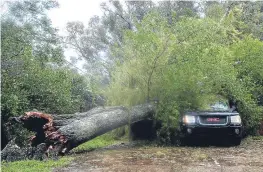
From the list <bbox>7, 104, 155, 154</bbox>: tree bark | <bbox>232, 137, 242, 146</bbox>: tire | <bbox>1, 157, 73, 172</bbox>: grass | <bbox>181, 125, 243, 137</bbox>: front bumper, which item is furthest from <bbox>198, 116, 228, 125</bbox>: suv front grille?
<bbox>1, 157, 73, 172</bbox>: grass

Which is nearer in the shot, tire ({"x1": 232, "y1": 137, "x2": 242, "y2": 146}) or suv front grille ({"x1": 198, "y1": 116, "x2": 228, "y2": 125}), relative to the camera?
suv front grille ({"x1": 198, "y1": 116, "x2": 228, "y2": 125})

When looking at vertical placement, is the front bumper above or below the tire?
above

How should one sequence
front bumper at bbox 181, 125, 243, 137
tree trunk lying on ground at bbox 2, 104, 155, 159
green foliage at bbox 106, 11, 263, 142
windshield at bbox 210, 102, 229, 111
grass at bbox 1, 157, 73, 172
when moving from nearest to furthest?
grass at bbox 1, 157, 73, 172 → tree trunk lying on ground at bbox 2, 104, 155, 159 → front bumper at bbox 181, 125, 243, 137 → green foliage at bbox 106, 11, 263, 142 → windshield at bbox 210, 102, 229, 111

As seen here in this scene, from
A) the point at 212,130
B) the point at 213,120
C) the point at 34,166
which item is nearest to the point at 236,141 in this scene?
the point at 212,130

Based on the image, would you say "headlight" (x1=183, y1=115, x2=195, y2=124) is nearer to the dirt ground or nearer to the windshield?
the dirt ground

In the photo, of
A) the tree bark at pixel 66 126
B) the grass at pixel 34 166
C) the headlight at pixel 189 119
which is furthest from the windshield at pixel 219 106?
the grass at pixel 34 166

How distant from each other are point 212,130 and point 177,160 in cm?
236

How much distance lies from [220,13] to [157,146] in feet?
37.8

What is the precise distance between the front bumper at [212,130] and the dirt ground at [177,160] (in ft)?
1.26

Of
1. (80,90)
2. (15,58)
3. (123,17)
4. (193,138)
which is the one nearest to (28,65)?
(15,58)

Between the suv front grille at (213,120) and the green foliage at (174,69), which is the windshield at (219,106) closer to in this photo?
the green foliage at (174,69)

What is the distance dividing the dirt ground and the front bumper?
38 cm

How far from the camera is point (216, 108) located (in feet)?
31.9

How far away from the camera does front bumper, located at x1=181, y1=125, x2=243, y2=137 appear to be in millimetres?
8727
